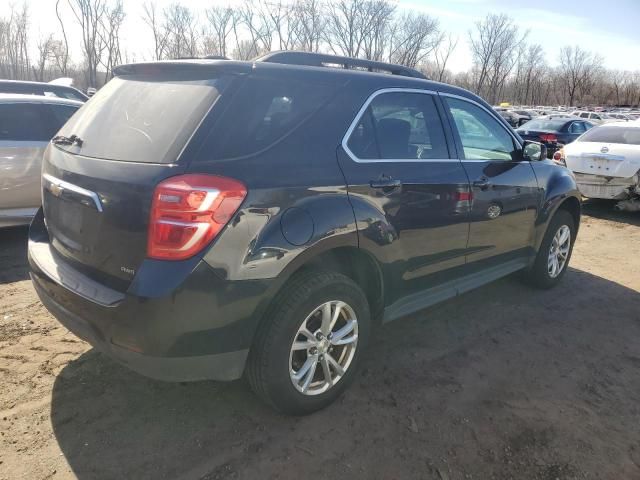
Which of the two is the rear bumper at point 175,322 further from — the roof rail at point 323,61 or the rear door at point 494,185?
the rear door at point 494,185

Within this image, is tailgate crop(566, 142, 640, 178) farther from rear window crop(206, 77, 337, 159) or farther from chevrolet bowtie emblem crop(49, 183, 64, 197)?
chevrolet bowtie emblem crop(49, 183, 64, 197)

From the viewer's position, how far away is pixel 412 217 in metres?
2.98

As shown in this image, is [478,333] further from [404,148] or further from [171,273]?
[171,273]

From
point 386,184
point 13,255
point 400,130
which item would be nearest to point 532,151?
point 400,130

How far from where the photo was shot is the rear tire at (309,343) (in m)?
2.40

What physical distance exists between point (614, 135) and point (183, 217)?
922 cm

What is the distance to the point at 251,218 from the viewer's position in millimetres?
2191

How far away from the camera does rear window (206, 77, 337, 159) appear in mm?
2225

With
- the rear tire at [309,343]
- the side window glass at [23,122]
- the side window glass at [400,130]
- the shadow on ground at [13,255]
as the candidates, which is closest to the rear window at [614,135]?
the side window glass at [400,130]

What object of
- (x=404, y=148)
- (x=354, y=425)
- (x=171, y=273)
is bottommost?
(x=354, y=425)

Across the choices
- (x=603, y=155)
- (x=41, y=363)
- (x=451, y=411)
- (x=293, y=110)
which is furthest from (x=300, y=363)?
(x=603, y=155)

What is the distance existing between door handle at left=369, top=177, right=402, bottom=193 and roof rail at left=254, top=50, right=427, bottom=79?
0.85 metres

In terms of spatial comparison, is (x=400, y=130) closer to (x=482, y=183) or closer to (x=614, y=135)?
(x=482, y=183)

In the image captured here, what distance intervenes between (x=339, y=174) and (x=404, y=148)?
0.67 m
